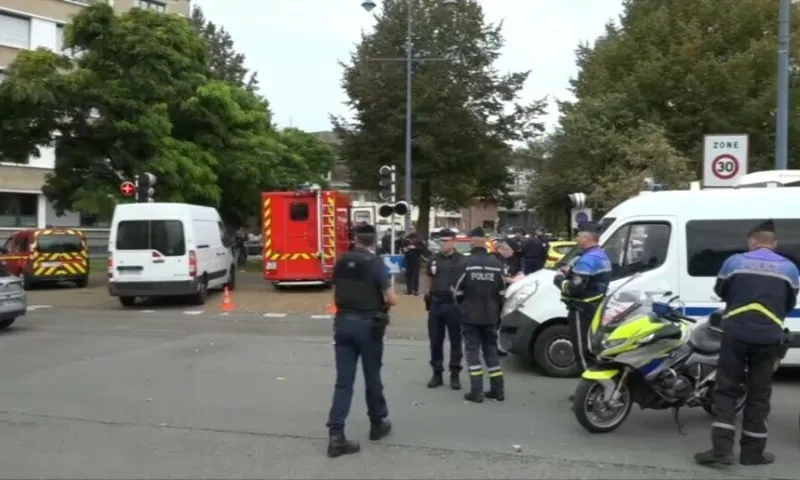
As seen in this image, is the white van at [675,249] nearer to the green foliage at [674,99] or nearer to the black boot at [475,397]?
the black boot at [475,397]

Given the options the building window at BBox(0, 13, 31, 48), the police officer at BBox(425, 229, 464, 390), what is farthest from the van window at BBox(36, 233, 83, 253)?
the building window at BBox(0, 13, 31, 48)

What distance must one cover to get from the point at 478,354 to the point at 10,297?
29.6 ft

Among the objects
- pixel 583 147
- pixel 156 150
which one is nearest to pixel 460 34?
pixel 583 147

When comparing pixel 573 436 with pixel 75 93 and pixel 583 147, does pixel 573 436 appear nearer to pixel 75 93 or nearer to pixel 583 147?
pixel 75 93

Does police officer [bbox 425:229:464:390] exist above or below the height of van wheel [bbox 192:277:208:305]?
above

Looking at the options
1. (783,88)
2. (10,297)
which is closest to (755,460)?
(783,88)

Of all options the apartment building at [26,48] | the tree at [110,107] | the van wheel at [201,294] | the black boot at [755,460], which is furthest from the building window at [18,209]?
the black boot at [755,460]

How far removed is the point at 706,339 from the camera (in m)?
6.82

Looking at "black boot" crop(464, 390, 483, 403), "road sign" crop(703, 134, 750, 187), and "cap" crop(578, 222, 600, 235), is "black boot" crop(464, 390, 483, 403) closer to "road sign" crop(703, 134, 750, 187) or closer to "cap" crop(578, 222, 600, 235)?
"cap" crop(578, 222, 600, 235)

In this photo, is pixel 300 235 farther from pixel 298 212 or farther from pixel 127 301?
pixel 127 301

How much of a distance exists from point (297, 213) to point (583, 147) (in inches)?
586

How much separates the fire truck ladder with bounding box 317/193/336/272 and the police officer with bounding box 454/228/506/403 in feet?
41.9

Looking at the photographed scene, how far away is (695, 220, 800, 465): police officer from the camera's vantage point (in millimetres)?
5906

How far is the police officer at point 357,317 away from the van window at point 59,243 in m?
18.7
